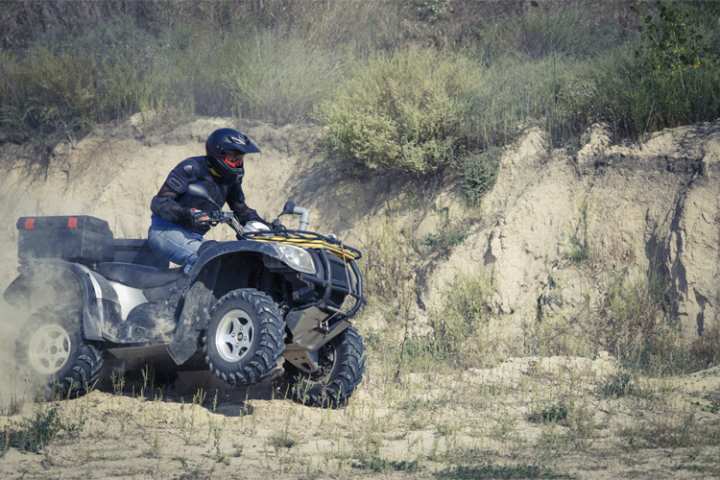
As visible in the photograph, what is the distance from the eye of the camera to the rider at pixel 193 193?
9.47 meters

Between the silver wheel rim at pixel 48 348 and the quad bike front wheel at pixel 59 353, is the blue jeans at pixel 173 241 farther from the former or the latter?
the silver wheel rim at pixel 48 348

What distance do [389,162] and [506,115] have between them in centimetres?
181

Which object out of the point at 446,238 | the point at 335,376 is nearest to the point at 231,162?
the point at 335,376

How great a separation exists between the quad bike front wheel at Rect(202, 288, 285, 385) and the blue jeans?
3.56 ft

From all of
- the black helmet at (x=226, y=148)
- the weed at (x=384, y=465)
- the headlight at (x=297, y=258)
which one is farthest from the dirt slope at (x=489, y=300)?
the black helmet at (x=226, y=148)

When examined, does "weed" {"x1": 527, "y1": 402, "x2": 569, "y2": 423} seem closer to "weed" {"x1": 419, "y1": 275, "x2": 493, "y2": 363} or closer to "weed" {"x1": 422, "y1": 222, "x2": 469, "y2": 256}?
"weed" {"x1": 419, "y1": 275, "x2": 493, "y2": 363}

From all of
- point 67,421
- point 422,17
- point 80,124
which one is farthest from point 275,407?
point 422,17

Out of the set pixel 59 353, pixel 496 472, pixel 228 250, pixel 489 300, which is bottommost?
pixel 496 472

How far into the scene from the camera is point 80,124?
673 inches

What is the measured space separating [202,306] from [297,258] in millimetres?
1154

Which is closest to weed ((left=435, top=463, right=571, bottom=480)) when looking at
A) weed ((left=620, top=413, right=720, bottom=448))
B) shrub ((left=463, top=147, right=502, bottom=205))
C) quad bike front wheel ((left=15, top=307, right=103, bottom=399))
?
weed ((left=620, top=413, right=720, bottom=448))

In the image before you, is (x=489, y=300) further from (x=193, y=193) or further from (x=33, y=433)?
(x=33, y=433)

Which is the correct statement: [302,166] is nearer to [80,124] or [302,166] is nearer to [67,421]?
[80,124]

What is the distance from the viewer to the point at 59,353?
958 cm
